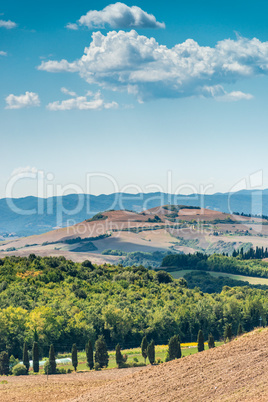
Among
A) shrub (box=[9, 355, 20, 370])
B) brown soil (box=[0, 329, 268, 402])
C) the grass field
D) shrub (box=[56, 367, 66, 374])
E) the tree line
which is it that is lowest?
the grass field

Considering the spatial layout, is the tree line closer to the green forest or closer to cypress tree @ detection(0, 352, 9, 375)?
cypress tree @ detection(0, 352, 9, 375)

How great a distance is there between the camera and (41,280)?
142 metres

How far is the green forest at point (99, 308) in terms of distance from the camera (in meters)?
102

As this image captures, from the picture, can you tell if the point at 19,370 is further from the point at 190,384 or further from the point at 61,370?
the point at 190,384

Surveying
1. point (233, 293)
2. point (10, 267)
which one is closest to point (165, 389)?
point (10, 267)

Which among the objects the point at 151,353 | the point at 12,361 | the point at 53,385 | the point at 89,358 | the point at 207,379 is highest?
Answer: the point at 207,379

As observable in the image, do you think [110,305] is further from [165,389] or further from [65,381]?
[165,389]

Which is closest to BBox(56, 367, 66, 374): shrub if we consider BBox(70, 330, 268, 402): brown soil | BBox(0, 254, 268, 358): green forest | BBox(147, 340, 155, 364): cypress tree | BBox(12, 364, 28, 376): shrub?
BBox(12, 364, 28, 376): shrub

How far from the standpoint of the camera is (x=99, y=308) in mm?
117000

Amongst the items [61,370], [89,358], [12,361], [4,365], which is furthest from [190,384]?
[12,361]

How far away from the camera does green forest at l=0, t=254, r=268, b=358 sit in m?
102

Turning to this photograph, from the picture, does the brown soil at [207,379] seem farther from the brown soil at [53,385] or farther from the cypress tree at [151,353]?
the cypress tree at [151,353]

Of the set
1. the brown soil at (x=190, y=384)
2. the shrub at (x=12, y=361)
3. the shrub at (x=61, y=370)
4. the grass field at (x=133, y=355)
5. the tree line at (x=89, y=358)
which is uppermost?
the brown soil at (x=190, y=384)

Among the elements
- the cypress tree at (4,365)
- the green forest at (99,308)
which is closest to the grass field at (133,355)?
the green forest at (99,308)
